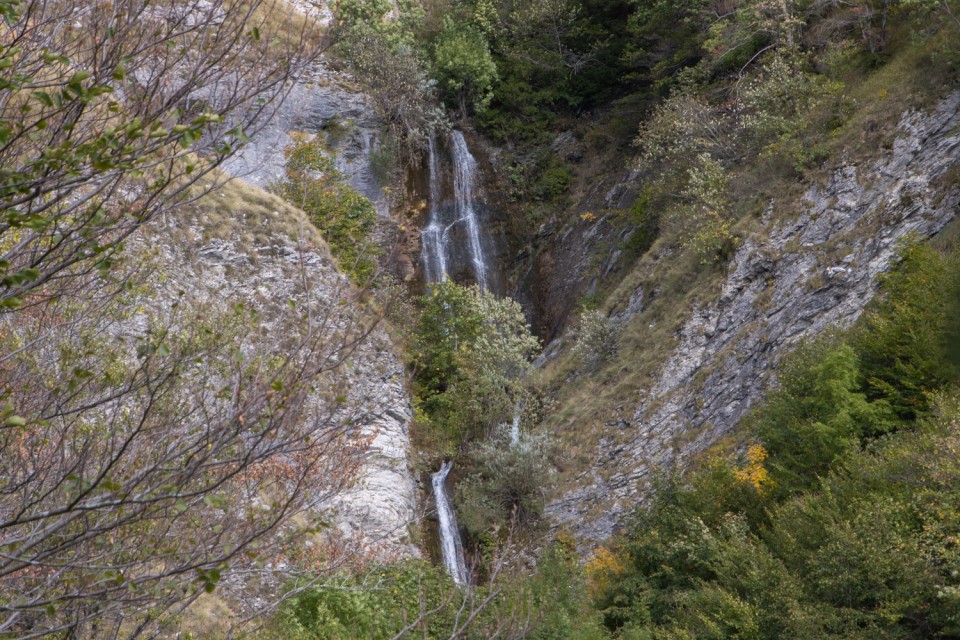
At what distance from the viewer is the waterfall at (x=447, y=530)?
53.0 feet

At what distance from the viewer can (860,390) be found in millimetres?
10586

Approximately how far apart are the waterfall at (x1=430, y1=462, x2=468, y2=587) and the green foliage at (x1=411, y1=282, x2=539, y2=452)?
1296 millimetres

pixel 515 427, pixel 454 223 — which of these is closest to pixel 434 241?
pixel 454 223

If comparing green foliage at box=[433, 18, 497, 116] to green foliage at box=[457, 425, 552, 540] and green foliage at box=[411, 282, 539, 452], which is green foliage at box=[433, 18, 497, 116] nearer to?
green foliage at box=[411, 282, 539, 452]

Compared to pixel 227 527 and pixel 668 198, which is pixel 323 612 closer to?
pixel 227 527

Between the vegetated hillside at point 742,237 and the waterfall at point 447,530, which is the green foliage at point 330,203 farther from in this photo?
the vegetated hillside at point 742,237

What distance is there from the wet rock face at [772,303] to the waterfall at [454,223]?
1040cm

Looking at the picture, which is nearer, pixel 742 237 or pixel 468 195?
pixel 742 237

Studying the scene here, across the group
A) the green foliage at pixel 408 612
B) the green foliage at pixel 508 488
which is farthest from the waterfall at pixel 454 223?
the green foliage at pixel 408 612

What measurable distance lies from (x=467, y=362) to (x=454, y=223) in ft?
26.7

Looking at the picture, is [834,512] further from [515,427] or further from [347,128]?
[347,128]

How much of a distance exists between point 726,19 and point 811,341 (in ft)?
43.1

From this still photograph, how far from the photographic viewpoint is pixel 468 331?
2066 cm

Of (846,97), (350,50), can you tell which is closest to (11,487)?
(846,97)
